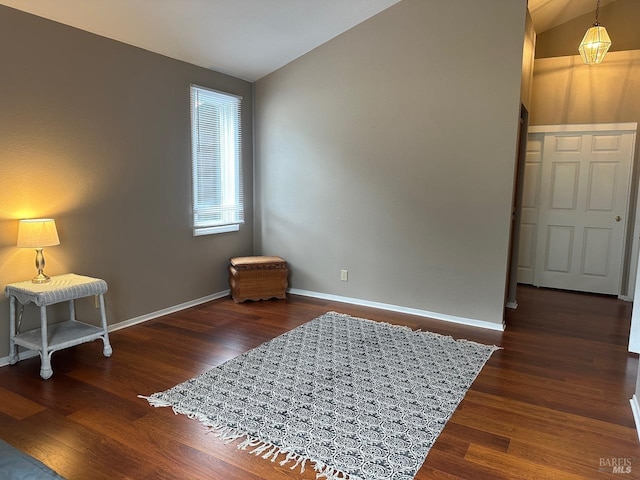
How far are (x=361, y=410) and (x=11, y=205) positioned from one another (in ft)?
8.81

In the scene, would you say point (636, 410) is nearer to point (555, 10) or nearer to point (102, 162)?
point (102, 162)

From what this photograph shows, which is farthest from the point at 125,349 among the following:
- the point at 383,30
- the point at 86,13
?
the point at 383,30

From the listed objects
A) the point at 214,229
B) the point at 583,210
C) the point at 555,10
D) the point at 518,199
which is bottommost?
the point at 214,229

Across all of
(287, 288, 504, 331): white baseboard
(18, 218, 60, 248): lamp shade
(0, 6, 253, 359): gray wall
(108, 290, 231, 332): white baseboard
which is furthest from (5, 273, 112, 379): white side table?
(287, 288, 504, 331): white baseboard

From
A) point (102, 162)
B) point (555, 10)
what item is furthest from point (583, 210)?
point (102, 162)

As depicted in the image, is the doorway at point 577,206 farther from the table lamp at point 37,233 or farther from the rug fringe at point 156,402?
the table lamp at point 37,233

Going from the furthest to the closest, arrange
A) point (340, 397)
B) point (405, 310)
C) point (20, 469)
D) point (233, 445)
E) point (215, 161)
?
point (215, 161)
point (405, 310)
point (340, 397)
point (233, 445)
point (20, 469)

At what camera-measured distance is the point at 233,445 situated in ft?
7.09

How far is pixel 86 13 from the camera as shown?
10.4 feet

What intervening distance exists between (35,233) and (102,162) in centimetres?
91

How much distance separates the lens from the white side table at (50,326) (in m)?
2.82

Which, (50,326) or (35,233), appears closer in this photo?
(35,233)

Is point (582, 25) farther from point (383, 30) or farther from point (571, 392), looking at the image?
point (571, 392)

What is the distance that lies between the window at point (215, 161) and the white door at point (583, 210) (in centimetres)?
371
